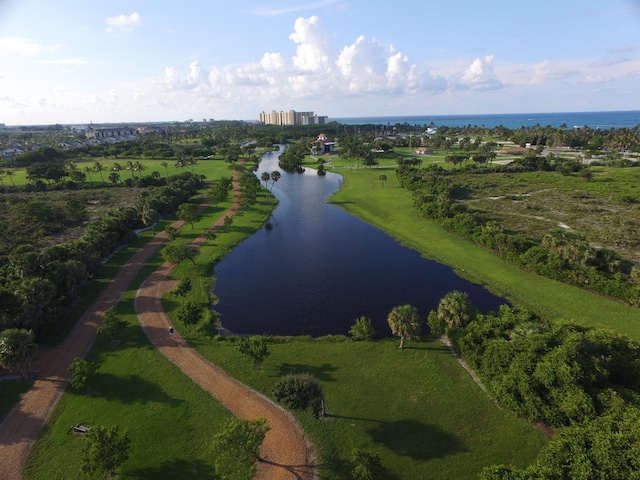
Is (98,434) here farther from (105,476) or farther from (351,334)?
(351,334)

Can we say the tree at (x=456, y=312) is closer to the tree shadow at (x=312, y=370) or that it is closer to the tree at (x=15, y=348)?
the tree shadow at (x=312, y=370)

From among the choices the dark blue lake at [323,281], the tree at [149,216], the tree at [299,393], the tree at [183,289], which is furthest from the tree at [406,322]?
the tree at [149,216]

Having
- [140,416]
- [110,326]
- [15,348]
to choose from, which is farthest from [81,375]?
[110,326]

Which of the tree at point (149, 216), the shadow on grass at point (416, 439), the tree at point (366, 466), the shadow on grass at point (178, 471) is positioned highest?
the tree at point (149, 216)

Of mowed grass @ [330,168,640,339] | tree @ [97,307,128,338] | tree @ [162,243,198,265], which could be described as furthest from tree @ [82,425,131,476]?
mowed grass @ [330,168,640,339]

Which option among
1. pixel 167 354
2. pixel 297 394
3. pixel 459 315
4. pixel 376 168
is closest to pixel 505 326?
pixel 459 315
